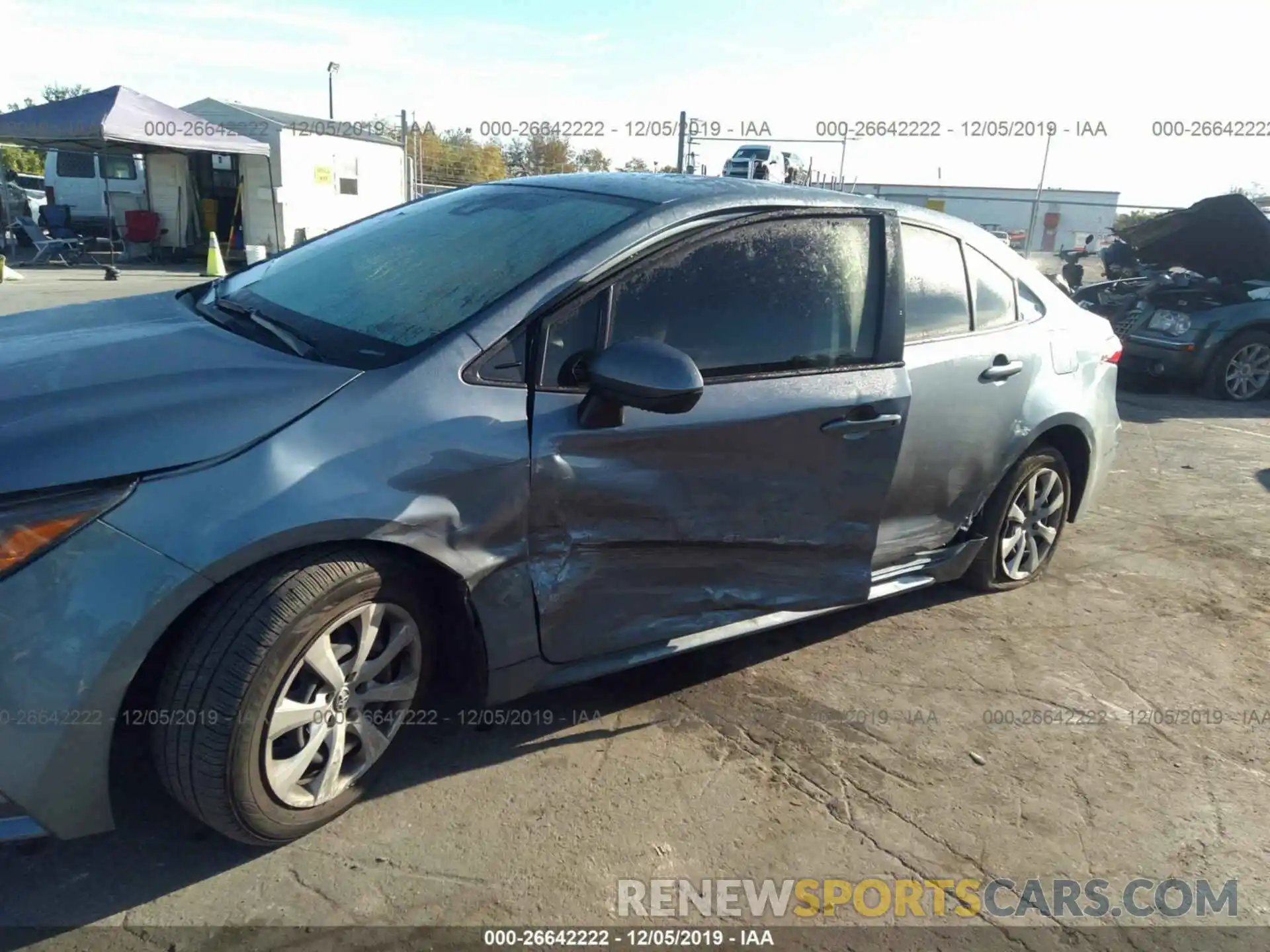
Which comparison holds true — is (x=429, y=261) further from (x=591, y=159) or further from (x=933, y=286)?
(x=591, y=159)

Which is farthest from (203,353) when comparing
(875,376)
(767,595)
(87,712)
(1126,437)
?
(1126,437)

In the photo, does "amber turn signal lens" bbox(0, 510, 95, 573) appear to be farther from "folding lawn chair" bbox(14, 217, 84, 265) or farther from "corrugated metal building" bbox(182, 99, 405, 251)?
"folding lawn chair" bbox(14, 217, 84, 265)

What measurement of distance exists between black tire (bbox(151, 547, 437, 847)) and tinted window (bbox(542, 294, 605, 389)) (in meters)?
0.69

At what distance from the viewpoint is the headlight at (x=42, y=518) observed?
1925 millimetres

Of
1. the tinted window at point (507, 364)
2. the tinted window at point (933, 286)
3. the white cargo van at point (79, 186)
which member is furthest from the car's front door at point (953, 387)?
the white cargo van at point (79, 186)

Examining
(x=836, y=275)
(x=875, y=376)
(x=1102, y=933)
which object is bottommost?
(x=1102, y=933)

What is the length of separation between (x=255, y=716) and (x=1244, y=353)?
1035cm

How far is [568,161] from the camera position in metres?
24.6

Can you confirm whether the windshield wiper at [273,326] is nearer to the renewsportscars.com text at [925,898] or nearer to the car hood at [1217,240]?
the renewsportscars.com text at [925,898]

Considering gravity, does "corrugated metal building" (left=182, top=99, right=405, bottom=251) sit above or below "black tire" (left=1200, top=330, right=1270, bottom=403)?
above

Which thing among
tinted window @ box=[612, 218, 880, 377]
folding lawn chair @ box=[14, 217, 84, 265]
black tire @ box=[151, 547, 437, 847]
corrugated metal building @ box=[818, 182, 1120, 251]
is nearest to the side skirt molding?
black tire @ box=[151, 547, 437, 847]

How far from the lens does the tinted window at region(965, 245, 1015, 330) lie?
377cm

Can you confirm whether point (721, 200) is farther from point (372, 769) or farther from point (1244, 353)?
point (1244, 353)

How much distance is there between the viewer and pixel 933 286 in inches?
140
